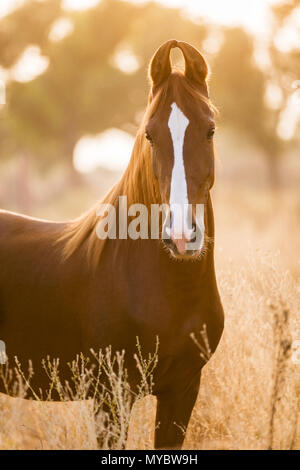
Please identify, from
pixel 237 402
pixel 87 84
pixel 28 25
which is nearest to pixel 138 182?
pixel 237 402

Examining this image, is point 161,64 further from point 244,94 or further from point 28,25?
point 28,25

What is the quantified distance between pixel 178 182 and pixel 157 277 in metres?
0.58

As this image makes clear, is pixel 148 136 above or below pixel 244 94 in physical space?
below

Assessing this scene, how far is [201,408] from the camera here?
4340 millimetres

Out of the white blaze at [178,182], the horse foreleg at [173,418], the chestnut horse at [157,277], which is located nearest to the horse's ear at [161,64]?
the chestnut horse at [157,277]

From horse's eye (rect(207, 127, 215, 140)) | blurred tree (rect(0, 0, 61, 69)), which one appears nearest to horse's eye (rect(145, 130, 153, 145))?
horse's eye (rect(207, 127, 215, 140))

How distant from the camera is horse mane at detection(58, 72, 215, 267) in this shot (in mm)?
3164

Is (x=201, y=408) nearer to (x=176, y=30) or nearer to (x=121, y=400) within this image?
(x=121, y=400)

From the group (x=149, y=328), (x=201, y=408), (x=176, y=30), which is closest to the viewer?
(x=149, y=328)

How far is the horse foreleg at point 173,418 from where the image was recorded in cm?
345

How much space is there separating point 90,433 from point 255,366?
141cm

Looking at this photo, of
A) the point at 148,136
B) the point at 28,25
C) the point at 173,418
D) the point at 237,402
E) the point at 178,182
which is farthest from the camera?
the point at 28,25

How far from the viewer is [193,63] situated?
3.27 m
